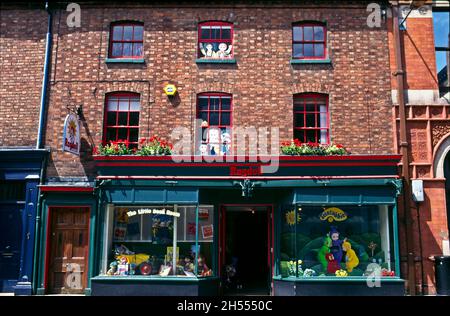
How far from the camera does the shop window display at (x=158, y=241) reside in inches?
491

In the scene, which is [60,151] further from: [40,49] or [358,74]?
[358,74]

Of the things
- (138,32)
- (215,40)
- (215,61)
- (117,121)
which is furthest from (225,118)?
(138,32)

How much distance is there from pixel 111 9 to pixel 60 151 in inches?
185

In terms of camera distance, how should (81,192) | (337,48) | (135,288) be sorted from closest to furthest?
(135,288)
(81,192)
(337,48)

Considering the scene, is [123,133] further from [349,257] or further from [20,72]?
[349,257]

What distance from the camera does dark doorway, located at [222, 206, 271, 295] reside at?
1341cm

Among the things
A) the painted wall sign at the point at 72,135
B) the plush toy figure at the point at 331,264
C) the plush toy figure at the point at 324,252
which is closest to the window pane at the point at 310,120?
the plush toy figure at the point at 324,252

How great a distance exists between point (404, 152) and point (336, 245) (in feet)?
11.1

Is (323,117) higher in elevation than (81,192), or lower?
higher

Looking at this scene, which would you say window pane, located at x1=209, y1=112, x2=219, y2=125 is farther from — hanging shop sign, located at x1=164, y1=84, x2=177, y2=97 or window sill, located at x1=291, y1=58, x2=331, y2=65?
window sill, located at x1=291, y1=58, x2=331, y2=65

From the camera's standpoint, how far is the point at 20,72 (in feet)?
45.6

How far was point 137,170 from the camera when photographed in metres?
12.7

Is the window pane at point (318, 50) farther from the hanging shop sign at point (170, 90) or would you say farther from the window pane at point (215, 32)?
the hanging shop sign at point (170, 90)

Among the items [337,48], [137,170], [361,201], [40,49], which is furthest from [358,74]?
[40,49]
